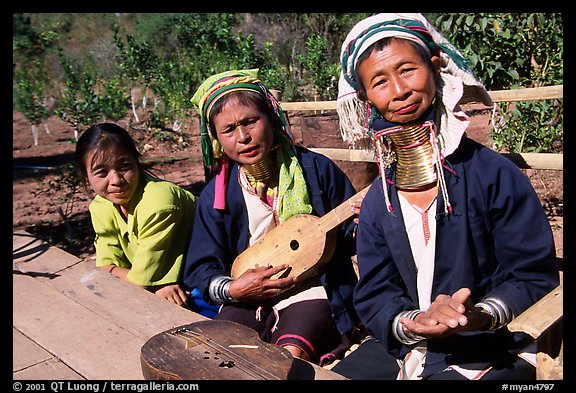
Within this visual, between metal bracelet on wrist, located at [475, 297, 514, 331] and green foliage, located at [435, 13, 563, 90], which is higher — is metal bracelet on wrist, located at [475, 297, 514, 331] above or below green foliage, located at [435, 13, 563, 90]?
below

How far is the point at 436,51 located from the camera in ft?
5.78

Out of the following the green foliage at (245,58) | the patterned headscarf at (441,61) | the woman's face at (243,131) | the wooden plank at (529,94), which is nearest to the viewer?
the patterned headscarf at (441,61)

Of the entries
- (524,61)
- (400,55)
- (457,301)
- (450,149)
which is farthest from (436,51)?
(524,61)

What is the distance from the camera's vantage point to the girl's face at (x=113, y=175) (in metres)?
2.71

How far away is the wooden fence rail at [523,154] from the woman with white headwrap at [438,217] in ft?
1.29

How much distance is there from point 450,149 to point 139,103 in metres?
13.2

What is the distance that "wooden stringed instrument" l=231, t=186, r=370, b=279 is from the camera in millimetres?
2289

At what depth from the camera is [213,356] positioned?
1.70 metres

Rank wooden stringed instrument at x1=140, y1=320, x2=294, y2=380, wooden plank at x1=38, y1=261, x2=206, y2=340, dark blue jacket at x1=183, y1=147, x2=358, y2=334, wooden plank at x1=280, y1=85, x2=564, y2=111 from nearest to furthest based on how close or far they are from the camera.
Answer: wooden stringed instrument at x1=140, y1=320, x2=294, y2=380, wooden plank at x1=38, y1=261, x2=206, y2=340, dark blue jacket at x1=183, y1=147, x2=358, y2=334, wooden plank at x1=280, y1=85, x2=564, y2=111

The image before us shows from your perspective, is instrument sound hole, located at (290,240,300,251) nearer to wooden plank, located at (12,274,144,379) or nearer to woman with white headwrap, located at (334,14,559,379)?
woman with white headwrap, located at (334,14,559,379)

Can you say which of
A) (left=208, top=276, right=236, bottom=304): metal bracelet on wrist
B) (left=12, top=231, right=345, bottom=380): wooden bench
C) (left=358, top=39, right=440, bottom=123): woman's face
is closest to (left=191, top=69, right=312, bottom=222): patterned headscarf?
(left=208, top=276, right=236, bottom=304): metal bracelet on wrist

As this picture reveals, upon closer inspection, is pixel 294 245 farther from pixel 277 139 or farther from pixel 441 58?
pixel 441 58

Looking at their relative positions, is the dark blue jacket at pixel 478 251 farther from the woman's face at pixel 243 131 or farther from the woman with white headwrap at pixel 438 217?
the woman's face at pixel 243 131

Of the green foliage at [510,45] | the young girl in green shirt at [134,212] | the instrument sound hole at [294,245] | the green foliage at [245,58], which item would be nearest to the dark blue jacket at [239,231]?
the instrument sound hole at [294,245]
